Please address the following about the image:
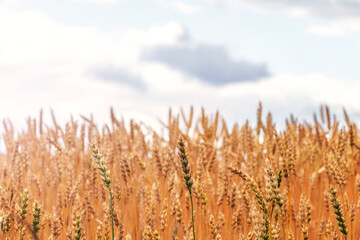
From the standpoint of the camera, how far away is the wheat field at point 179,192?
1586 mm

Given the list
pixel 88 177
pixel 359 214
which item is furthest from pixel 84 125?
pixel 359 214

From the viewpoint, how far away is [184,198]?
2746 millimetres

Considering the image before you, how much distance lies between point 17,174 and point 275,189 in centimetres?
164

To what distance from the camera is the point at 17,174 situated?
2553 millimetres

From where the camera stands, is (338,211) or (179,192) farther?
(179,192)

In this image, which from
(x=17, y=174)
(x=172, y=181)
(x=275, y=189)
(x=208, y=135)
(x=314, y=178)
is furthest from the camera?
(x=208, y=135)

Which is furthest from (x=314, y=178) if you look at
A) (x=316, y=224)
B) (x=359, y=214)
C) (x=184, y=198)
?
(x=184, y=198)

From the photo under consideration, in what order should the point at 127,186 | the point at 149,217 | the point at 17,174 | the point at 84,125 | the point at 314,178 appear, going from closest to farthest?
A: the point at 149,217 → the point at 17,174 → the point at 127,186 → the point at 314,178 → the point at 84,125

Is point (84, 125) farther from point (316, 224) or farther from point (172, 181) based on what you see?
point (316, 224)

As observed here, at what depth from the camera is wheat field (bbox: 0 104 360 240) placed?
5.20 feet

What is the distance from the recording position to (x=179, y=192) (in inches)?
104

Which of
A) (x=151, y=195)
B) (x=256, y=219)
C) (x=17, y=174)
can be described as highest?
(x=17, y=174)

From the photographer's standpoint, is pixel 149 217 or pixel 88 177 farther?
pixel 88 177

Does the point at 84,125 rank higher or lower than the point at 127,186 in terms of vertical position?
Result: higher
